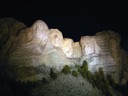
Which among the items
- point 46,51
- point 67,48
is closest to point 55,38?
point 67,48

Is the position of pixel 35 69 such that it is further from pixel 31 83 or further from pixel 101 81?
pixel 101 81

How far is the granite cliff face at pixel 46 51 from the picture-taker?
2761 cm

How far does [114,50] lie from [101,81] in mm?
5082

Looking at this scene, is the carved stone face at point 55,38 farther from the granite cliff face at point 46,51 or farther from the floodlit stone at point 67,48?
the floodlit stone at point 67,48

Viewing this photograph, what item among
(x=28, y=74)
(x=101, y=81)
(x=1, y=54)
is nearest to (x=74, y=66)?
(x=101, y=81)

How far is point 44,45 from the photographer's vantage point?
95.2ft

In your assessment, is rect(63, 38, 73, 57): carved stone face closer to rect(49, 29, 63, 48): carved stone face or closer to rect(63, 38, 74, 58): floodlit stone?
rect(63, 38, 74, 58): floodlit stone

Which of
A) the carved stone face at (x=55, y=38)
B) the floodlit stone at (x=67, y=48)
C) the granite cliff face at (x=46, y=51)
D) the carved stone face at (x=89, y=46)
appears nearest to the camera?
the granite cliff face at (x=46, y=51)

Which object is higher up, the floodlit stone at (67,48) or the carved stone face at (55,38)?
the carved stone face at (55,38)

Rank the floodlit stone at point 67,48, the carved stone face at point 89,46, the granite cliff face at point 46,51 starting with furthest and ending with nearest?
the floodlit stone at point 67,48 → the carved stone face at point 89,46 → the granite cliff face at point 46,51

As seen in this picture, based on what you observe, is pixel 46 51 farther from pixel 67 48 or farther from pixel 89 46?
pixel 89 46

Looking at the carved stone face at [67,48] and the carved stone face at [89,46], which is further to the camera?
the carved stone face at [67,48]

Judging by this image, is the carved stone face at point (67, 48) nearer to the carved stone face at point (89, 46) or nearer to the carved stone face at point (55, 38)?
the carved stone face at point (55, 38)

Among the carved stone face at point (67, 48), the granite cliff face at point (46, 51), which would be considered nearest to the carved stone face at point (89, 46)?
the granite cliff face at point (46, 51)
